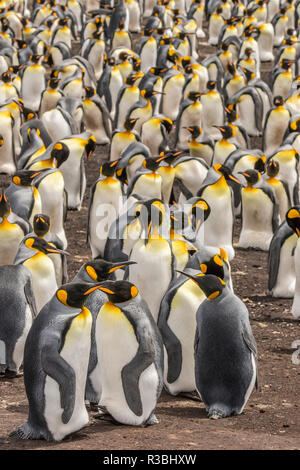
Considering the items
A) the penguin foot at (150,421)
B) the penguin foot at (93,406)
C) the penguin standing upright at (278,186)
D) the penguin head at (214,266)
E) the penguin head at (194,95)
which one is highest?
the penguin head at (194,95)

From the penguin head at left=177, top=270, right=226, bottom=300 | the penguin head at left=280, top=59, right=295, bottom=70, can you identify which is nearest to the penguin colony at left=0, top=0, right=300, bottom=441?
the penguin head at left=177, top=270, right=226, bottom=300


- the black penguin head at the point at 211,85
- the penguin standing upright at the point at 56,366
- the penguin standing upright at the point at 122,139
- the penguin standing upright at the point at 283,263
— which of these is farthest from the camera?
the black penguin head at the point at 211,85

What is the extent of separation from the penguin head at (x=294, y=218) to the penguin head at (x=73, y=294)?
108 inches

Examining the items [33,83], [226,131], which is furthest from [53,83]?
[226,131]

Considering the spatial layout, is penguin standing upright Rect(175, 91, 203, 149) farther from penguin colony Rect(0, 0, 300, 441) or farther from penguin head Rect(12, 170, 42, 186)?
penguin head Rect(12, 170, 42, 186)

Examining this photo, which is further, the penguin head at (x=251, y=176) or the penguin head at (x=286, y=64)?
the penguin head at (x=286, y=64)

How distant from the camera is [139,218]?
23.1ft

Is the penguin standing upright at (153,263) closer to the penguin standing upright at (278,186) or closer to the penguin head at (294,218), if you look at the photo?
the penguin head at (294,218)

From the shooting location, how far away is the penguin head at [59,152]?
9.05 meters

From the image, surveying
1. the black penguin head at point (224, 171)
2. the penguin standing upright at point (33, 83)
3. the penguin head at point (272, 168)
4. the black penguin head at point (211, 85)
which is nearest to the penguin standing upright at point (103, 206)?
the black penguin head at point (224, 171)

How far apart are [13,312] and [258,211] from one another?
3.50 m

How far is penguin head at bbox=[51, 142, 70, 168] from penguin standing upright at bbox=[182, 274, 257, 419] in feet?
13.1

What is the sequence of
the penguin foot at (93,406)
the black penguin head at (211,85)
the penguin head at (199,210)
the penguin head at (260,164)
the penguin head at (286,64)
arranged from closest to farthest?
the penguin foot at (93,406) → the penguin head at (199,210) → the penguin head at (260,164) → the black penguin head at (211,85) → the penguin head at (286,64)

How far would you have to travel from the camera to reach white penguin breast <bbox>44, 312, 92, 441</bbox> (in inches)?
188
